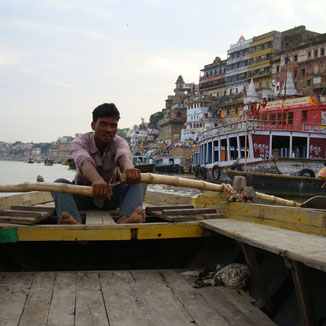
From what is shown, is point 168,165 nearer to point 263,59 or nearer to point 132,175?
point 263,59

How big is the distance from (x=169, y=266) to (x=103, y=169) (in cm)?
110

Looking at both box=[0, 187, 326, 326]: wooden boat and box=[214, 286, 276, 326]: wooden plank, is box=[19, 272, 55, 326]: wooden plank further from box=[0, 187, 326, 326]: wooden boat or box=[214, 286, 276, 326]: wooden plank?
box=[214, 286, 276, 326]: wooden plank

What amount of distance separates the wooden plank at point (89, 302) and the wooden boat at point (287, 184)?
16.1 meters

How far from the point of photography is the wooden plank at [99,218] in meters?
2.95

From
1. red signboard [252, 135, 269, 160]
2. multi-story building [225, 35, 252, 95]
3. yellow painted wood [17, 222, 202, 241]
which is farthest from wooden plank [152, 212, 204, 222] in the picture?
multi-story building [225, 35, 252, 95]

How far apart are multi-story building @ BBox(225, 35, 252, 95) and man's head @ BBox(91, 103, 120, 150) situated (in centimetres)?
5499

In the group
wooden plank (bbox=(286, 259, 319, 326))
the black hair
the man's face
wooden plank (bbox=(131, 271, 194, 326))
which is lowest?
wooden plank (bbox=(131, 271, 194, 326))

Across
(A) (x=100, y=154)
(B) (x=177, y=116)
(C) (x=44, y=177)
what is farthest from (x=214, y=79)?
(A) (x=100, y=154)

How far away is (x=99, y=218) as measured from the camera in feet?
10.3

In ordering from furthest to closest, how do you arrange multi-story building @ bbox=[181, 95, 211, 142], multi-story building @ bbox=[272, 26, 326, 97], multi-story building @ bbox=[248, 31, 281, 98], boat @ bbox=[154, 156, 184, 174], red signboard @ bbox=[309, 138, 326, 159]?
multi-story building @ bbox=[181, 95, 211, 142], multi-story building @ bbox=[248, 31, 281, 98], boat @ bbox=[154, 156, 184, 174], multi-story building @ bbox=[272, 26, 326, 97], red signboard @ bbox=[309, 138, 326, 159]

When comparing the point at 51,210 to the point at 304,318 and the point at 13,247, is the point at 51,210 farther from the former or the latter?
the point at 304,318

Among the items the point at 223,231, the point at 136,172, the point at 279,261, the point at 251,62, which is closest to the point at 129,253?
the point at 136,172

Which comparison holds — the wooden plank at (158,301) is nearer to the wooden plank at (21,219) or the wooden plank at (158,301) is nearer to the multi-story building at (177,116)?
the wooden plank at (21,219)

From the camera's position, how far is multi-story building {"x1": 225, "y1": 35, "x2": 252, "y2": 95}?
183 ft
